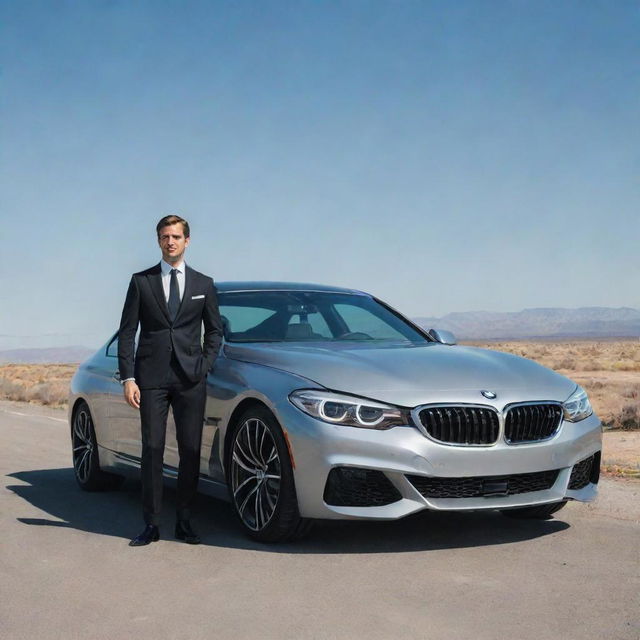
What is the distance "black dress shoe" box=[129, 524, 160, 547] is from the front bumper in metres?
1.09

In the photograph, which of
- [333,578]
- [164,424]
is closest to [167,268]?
[164,424]

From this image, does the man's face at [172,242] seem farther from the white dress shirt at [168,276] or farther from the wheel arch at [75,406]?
the wheel arch at [75,406]

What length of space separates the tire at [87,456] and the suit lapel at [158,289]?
2.76 metres

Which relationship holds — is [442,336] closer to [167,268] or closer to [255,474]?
[255,474]

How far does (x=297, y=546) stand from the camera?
22.0 feet

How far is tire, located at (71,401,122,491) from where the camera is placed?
930 cm

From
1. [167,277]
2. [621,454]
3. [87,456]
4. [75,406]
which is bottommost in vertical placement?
[621,454]

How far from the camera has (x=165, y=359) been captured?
6.84 m

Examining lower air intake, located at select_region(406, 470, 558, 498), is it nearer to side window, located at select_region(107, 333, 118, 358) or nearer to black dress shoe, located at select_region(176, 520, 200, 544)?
black dress shoe, located at select_region(176, 520, 200, 544)

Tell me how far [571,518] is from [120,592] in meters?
3.43

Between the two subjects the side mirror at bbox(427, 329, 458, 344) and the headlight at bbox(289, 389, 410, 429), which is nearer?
the headlight at bbox(289, 389, 410, 429)

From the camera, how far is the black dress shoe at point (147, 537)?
6.88 meters

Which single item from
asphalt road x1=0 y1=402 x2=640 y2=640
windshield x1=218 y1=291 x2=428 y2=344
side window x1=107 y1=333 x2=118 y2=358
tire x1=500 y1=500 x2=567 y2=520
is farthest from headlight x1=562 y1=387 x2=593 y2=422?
side window x1=107 y1=333 x2=118 y2=358

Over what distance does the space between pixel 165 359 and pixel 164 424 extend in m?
0.43
